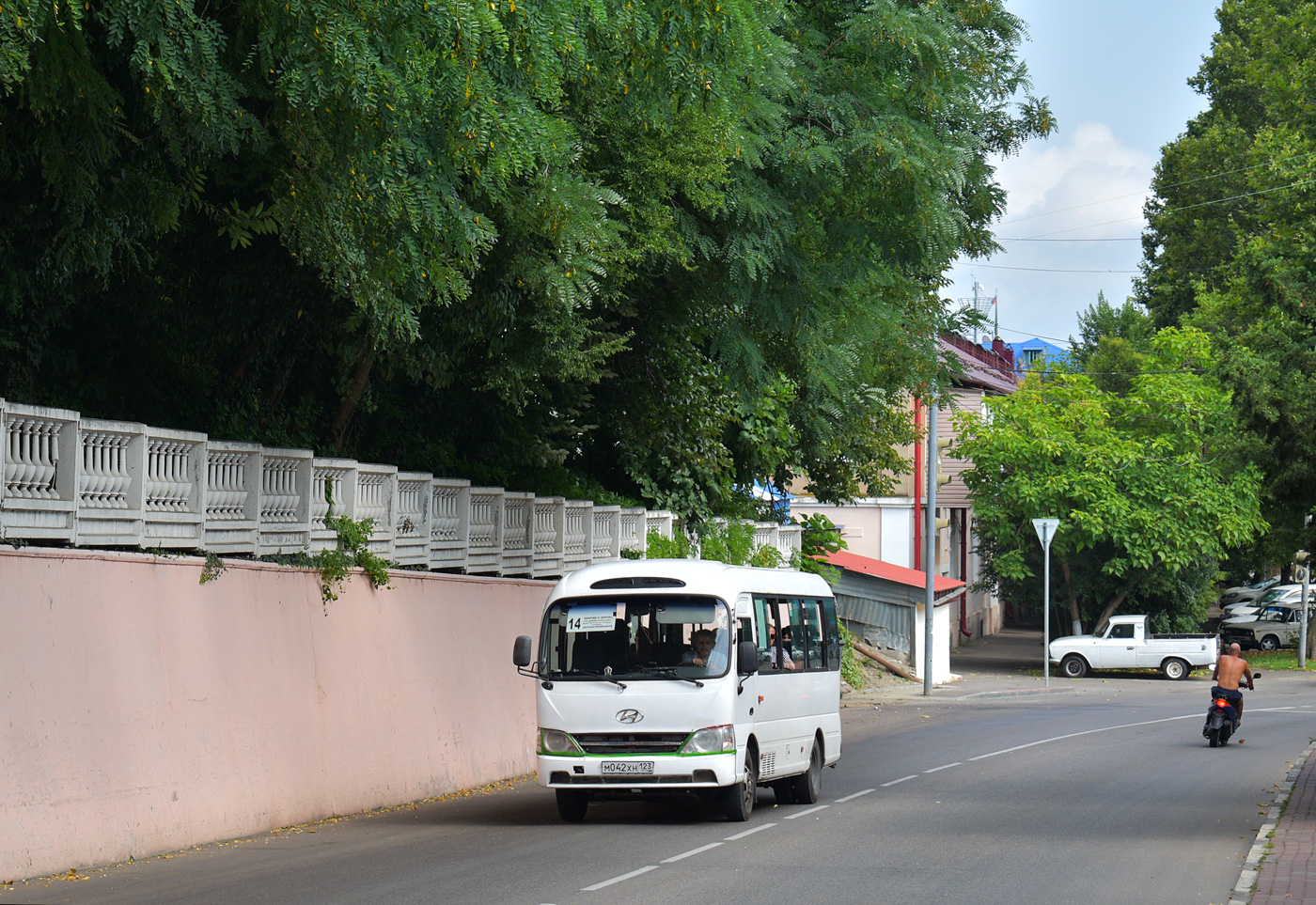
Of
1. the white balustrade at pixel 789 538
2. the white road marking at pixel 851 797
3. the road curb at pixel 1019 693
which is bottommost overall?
the road curb at pixel 1019 693

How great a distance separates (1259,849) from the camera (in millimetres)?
13523

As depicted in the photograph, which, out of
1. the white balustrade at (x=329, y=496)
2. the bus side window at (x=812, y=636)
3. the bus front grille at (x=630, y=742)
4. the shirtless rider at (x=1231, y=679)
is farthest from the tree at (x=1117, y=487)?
the bus front grille at (x=630, y=742)

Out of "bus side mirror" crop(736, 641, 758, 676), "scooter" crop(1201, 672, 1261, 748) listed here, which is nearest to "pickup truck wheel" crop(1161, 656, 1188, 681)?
"scooter" crop(1201, 672, 1261, 748)

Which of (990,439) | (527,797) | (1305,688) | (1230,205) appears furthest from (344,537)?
(1230,205)

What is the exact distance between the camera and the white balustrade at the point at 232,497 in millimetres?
14242

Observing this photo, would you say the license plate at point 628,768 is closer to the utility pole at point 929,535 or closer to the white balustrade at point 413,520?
the white balustrade at point 413,520

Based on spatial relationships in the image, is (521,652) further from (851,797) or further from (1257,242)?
(1257,242)

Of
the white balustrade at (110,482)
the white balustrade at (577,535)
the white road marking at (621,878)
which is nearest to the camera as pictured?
the white road marking at (621,878)

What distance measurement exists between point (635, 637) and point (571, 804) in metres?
1.79

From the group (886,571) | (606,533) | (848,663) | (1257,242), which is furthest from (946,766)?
(886,571)

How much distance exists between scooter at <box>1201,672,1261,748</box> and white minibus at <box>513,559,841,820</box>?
11635 millimetres

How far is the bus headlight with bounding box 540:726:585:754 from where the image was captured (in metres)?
15.2

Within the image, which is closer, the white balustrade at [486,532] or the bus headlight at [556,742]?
the bus headlight at [556,742]

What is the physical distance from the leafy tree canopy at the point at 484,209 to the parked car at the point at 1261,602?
39672 mm
